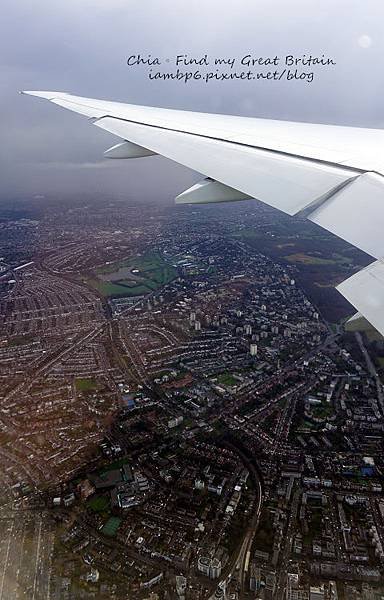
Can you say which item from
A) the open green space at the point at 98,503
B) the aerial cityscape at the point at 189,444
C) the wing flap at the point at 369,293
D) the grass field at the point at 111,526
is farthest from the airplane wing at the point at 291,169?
the open green space at the point at 98,503

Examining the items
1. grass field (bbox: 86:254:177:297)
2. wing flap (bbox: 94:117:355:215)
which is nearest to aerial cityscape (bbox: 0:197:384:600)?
grass field (bbox: 86:254:177:297)

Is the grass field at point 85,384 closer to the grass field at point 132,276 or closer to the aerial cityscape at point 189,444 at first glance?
the aerial cityscape at point 189,444

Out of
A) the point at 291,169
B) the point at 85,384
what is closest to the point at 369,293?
the point at 291,169

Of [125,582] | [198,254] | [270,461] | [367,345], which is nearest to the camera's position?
[125,582]

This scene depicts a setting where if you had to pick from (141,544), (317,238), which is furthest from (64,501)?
(317,238)

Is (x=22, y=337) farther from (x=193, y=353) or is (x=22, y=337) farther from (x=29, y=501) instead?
(x=29, y=501)

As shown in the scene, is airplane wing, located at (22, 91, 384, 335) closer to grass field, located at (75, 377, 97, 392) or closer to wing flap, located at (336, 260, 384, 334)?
wing flap, located at (336, 260, 384, 334)

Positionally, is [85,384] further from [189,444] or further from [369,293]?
[369,293]
